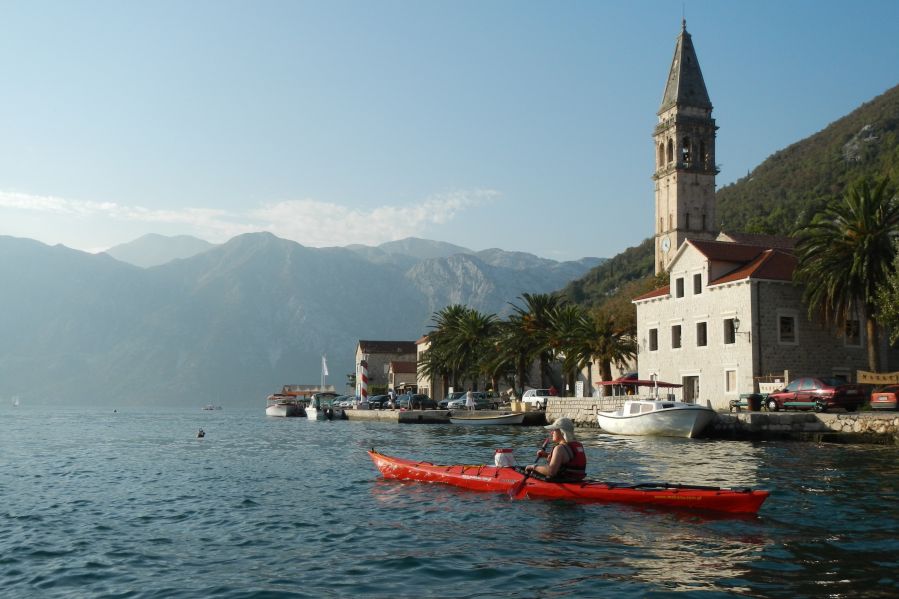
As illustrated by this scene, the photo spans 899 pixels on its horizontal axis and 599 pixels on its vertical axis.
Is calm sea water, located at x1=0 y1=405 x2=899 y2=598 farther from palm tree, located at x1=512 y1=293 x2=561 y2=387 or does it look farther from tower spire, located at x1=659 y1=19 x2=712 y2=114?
tower spire, located at x1=659 y1=19 x2=712 y2=114

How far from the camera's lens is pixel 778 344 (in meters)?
45.4

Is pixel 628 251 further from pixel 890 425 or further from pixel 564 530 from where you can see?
pixel 564 530

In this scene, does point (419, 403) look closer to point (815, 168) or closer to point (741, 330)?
point (741, 330)

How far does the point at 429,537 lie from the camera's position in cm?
1556

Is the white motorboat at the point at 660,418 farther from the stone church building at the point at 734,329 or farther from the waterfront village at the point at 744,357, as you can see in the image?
the stone church building at the point at 734,329

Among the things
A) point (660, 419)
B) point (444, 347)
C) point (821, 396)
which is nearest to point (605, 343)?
point (660, 419)

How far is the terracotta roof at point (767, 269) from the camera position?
150ft

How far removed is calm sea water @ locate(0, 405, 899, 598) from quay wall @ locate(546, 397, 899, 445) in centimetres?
380

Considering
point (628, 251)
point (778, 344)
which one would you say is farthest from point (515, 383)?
point (628, 251)

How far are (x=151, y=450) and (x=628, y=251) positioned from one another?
132m

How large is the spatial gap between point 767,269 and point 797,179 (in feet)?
309

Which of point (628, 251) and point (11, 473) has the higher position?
point (628, 251)

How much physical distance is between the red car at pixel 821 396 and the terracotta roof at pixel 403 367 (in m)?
73.8

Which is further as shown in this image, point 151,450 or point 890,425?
point 151,450
